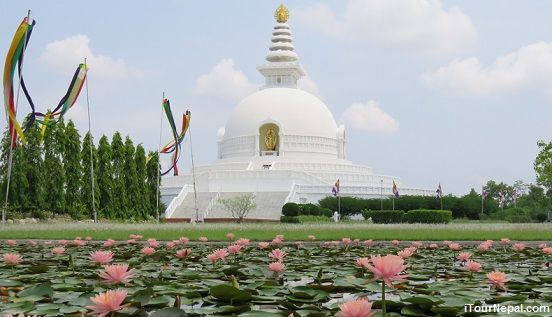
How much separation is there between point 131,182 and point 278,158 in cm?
2042

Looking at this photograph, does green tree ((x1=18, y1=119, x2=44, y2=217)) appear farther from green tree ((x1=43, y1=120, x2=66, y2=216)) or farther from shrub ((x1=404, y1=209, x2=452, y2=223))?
shrub ((x1=404, y1=209, x2=452, y2=223))

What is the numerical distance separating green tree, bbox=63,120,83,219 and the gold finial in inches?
1349

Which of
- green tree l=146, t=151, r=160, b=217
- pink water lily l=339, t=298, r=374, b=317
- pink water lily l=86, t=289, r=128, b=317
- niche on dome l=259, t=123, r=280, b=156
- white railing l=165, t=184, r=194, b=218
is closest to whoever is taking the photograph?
pink water lily l=339, t=298, r=374, b=317

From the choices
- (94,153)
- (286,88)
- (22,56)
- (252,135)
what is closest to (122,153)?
(94,153)

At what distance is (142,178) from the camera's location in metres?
34.9

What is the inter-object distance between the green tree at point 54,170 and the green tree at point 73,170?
36cm

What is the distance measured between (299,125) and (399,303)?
5132cm

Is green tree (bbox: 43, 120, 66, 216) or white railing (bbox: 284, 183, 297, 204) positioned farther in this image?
white railing (bbox: 284, 183, 297, 204)

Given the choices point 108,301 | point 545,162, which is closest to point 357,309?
point 108,301

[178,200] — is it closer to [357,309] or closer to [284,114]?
[284,114]

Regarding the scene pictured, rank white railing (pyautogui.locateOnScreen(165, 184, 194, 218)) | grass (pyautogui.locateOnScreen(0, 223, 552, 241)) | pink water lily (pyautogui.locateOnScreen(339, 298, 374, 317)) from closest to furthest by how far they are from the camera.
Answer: pink water lily (pyautogui.locateOnScreen(339, 298, 374, 317))
grass (pyautogui.locateOnScreen(0, 223, 552, 241))
white railing (pyautogui.locateOnScreen(165, 184, 194, 218))

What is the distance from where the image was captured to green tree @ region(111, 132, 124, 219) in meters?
32.6

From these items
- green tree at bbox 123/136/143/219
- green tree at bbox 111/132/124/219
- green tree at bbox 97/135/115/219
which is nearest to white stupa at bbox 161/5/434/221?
green tree at bbox 123/136/143/219

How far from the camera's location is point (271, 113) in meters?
55.7
